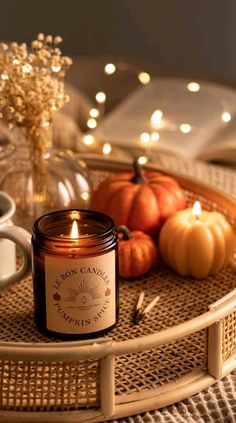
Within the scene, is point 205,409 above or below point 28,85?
below

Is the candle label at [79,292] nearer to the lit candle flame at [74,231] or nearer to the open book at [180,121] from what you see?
the lit candle flame at [74,231]

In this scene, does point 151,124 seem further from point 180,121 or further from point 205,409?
point 205,409

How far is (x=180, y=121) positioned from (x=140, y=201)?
0.76 meters

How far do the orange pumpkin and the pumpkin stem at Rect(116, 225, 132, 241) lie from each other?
0.21 feet

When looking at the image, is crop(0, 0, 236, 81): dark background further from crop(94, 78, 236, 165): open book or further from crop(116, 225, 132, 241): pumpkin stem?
crop(116, 225, 132, 241): pumpkin stem

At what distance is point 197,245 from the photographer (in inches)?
42.7

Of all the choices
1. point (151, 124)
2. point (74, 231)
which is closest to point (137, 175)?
point (74, 231)

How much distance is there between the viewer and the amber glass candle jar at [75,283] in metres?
0.89

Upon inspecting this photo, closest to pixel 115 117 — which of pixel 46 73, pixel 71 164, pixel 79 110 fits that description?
pixel 79 110

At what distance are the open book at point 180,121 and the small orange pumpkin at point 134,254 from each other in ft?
1.79

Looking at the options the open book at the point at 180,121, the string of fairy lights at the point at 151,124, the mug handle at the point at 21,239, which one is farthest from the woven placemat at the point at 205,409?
the open book at the point at 180,121

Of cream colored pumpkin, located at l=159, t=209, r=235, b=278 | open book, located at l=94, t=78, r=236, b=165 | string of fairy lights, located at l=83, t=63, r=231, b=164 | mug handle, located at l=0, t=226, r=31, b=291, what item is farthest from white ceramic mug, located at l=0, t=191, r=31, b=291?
open book, located at l=94, t=78, r=236, b=165

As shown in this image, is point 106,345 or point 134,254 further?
point 134,254

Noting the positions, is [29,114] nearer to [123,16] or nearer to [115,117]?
[115,117]
